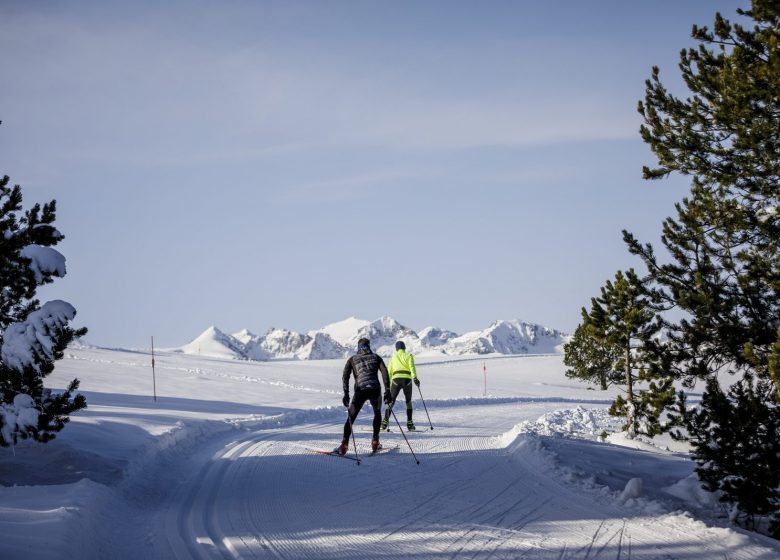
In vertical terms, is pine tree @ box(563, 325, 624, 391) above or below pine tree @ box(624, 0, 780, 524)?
below

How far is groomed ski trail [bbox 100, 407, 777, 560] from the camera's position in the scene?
660cm

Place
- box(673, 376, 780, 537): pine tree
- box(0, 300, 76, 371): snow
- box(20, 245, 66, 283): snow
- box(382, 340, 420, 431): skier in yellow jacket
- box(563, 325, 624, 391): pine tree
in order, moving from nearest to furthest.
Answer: box(0, 300, 76, 371): snow, box(673, 376, 780, 537): pine tree, box(20, 245, 66, 283): snow, box(382, 340, 420, 431): skier in yellow jacket, box(563, 325, 624, 391): pine tree

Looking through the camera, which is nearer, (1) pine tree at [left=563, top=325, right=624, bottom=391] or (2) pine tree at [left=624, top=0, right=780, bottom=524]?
(2) pine tree at [left=624, top=0, right=780, bottom=524]

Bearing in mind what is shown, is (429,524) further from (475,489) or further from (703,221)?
(703,221)

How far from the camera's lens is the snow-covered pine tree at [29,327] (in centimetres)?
759

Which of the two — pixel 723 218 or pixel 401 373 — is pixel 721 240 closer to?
pixel 723 218

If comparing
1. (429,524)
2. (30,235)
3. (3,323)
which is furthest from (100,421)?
(429,524)

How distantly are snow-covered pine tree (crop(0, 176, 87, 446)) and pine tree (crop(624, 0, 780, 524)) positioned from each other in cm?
840

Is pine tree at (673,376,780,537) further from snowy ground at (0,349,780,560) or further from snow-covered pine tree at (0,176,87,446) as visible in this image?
snow-covered pine tree at (0,176,87,446)

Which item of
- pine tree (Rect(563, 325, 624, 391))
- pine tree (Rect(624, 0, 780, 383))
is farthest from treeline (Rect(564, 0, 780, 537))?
pine tree (Rect(563, 325, 624, 391))

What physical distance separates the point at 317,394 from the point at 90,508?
28.5 meters

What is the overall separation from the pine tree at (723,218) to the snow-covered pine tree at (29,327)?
840cm

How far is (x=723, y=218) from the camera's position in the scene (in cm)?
1164

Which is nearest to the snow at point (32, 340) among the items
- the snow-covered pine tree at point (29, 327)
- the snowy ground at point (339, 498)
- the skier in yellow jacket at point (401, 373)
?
the snow-covered pine tree at point (29, 327)
